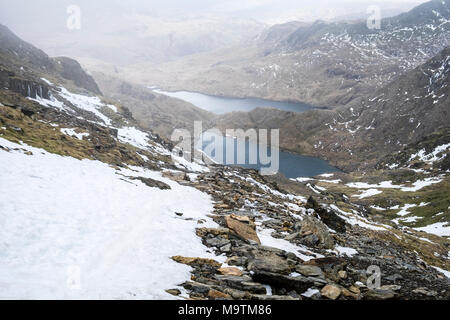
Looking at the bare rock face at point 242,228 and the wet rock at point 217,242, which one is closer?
the wet rock at point 217,242

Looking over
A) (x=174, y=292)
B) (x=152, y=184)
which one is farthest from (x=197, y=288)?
→ (x=152, y=184)

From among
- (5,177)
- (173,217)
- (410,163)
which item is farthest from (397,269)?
(410,163)

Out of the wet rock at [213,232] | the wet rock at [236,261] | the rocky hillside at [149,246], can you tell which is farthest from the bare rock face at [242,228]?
the wet rock at [236,261]

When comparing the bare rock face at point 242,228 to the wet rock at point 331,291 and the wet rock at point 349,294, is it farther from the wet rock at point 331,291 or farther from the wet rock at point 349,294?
the wet rock at point 349,294

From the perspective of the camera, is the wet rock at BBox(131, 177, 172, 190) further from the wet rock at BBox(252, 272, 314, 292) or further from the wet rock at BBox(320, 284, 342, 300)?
the wet rock at BBox(320, 284, 342, 300)

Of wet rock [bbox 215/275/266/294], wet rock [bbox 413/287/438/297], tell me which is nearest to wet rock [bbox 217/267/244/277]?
wet rock [bbox 215/275/266/294]
